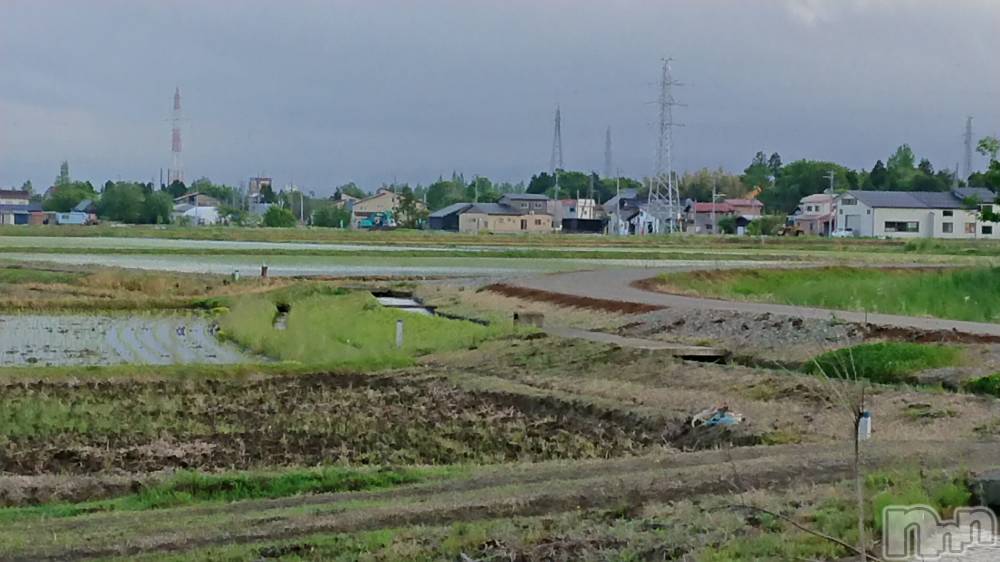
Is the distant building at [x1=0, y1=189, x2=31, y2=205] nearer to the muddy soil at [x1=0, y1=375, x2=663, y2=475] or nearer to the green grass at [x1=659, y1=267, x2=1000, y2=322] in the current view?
the green grass at [x1=659, y1=267, x2=1000, y2=322]

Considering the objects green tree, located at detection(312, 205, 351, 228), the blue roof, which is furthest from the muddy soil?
the blue roof

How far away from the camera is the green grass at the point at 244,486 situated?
40.7 feet


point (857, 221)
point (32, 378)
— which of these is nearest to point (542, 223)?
point (857, 221)

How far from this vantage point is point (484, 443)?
55.5 feet

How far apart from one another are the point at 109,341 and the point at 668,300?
13.6 metres

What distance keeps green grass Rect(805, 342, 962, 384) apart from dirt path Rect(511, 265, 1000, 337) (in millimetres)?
2620

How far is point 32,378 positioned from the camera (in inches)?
894

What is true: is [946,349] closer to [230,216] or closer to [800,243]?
[800,243]

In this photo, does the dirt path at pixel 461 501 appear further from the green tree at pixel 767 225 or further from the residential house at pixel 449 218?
the residential house at pixel 449 218

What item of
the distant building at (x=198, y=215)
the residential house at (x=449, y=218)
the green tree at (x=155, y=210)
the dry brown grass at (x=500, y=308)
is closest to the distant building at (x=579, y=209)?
the residential house at (x=449, y=218)

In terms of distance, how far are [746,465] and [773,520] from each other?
2.62 m

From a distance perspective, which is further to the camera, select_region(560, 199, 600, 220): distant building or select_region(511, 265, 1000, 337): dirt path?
select_region(560, 199, 600, 220): distant building

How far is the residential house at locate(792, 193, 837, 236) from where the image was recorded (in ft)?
417

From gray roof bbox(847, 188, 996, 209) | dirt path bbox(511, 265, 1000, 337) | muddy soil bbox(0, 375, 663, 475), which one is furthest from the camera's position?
gray roof bbox(847, 188, 996, 209)
